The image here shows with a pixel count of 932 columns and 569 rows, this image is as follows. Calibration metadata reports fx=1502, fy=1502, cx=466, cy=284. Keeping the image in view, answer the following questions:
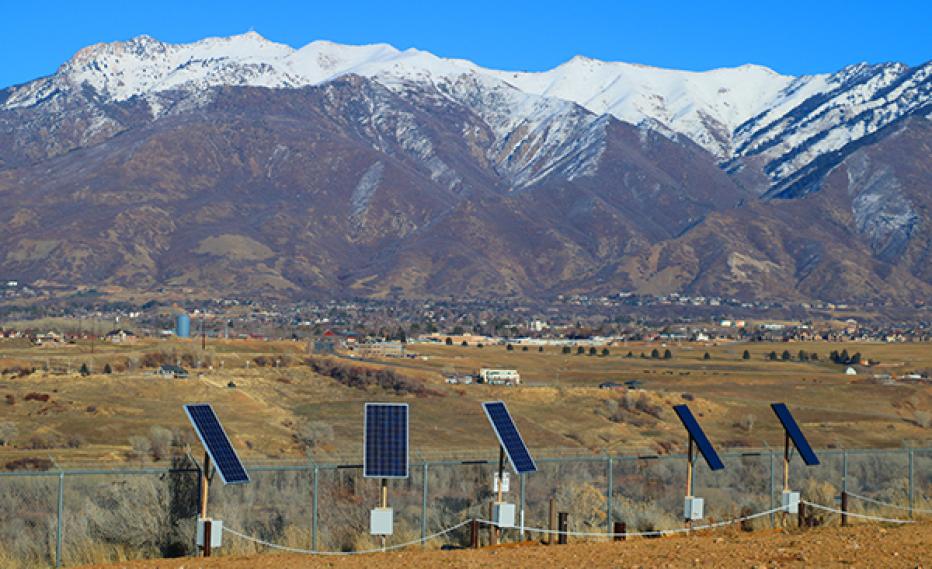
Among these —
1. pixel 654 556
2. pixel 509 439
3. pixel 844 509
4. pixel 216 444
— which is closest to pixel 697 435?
pixel 844 509

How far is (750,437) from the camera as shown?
6656 cm

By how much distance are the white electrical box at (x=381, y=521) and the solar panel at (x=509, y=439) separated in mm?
2546

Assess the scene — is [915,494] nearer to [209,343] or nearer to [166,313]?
[209,343]

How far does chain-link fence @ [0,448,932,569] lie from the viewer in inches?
950

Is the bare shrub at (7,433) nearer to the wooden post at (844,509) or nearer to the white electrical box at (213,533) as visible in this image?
the white electrical box at (213,533)

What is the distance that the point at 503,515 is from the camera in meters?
24.6

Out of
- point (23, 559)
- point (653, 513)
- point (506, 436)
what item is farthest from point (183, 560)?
point (653, 513)

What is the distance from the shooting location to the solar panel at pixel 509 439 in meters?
25.0

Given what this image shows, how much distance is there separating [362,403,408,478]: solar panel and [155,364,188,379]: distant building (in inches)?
2111

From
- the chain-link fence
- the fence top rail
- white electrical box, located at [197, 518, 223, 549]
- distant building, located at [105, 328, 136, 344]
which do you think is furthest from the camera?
distant building, located at [105, 328, 136, 344]

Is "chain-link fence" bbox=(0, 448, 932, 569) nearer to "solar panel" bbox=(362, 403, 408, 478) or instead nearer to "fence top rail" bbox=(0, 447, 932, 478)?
"fence top rail" bbox=(0, 447, 932, 478)

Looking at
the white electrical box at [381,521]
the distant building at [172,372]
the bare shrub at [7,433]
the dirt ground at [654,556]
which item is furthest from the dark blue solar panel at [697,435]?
the distant building at [172,372]

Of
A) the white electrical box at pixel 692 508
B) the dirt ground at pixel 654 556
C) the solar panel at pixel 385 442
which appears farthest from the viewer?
the white electrical box at pixel 692 508

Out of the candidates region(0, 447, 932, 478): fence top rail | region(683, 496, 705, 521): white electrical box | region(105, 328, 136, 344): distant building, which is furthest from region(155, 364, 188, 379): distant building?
region(683, 496, 705, 521): white electrical box
